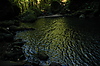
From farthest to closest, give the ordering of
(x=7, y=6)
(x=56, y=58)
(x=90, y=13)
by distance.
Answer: (x=90, y=13), (x=7, y=6), (x=56, y=58)

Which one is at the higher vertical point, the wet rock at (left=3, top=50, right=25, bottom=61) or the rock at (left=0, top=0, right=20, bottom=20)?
the rock at (left=0, top=0, right=20, bottom=20)

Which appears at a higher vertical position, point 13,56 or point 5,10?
point 5,10

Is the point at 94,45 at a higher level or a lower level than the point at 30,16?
lower

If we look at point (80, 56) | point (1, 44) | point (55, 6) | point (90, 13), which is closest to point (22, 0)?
point (55, 6)

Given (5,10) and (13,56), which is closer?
(13,56)

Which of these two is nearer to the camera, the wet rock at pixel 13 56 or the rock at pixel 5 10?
the wet rock at pixel 13 56

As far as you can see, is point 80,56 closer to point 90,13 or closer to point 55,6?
point 90,13

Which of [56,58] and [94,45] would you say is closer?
[56,58]

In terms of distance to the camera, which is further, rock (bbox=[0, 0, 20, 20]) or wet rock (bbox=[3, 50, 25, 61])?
rock (bbox=[0, 0, 20, 20])

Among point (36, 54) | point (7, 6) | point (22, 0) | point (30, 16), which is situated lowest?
point (36, 54)

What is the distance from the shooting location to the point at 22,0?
54.2m

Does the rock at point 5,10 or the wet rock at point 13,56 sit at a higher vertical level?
the rock at point 5,10

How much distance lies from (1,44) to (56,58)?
9632 mm

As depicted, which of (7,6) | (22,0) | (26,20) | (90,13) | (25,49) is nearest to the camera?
(25,49)
